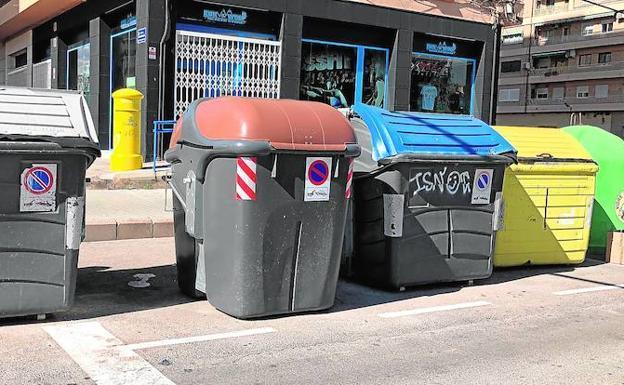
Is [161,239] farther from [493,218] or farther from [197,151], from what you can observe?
[493,218]

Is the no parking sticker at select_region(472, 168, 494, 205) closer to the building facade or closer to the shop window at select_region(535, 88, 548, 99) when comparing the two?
the building facade

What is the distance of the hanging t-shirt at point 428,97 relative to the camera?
18.0 meters

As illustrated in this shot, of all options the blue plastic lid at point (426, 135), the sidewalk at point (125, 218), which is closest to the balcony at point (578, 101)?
the sidewalk at point (125, 218)

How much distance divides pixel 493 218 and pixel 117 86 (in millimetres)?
11618

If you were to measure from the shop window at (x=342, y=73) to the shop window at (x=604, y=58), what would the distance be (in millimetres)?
45943

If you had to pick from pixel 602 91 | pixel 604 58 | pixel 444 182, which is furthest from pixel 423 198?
pixel 604 58

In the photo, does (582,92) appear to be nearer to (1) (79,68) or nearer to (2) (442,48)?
(2) (442,48)

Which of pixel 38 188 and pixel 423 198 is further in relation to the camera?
pixel 423 198

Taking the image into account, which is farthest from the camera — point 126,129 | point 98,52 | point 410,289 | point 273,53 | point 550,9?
point 550,9

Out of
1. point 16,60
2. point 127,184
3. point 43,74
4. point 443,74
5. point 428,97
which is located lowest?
point 127,184

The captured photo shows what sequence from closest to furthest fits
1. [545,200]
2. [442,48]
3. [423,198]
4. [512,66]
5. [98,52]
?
[423,198]
[545,200]
[98,52]
[442,48]
[512,66]

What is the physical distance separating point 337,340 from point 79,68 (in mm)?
15511

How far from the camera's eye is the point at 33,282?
495 centimetres

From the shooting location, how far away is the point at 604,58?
5684 cm
